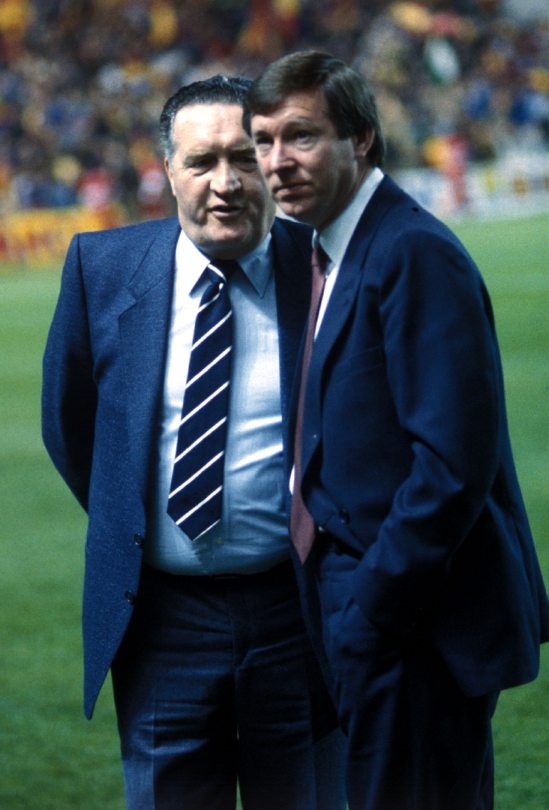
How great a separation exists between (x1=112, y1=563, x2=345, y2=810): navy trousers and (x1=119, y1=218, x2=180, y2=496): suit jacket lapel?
0.93 ft

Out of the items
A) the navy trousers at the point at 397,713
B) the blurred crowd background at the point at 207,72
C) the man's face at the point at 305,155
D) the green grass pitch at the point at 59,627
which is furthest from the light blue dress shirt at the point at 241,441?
the blurred crowd background at the point at 207,72

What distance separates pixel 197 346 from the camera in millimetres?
2998

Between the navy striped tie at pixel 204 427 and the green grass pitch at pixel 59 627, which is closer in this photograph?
the navy striped tie at pixel 204 427

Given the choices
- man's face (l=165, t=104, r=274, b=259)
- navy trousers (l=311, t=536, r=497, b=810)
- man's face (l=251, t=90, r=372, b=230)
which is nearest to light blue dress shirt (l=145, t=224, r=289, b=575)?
man's face (l=165, t=104, r=274, b=259)

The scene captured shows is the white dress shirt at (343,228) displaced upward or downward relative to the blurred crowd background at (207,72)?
upward

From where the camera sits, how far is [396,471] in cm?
254

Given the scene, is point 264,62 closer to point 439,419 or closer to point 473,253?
point 473,253

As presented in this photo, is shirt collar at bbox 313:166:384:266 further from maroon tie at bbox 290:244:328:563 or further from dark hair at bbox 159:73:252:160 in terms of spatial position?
dark hair at bbox 159:73:252:160

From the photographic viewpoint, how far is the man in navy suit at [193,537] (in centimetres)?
299

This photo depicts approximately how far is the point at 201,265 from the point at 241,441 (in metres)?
0.37

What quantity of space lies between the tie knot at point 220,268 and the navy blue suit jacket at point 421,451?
47 centimetres

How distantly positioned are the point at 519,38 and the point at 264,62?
5961mm

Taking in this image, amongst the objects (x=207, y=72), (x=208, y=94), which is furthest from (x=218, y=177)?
(x=207, y=72)

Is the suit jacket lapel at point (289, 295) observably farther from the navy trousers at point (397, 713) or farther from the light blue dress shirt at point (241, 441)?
the navy trousers at point (397, 713)
